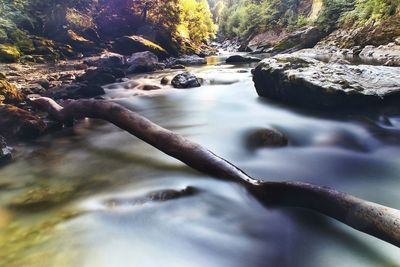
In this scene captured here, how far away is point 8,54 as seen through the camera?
1363 centimetres

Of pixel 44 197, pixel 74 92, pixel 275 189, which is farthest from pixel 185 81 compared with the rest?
pixel 275 189

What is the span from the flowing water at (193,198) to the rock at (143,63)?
10000 mm

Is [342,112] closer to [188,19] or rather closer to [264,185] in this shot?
[264,185]

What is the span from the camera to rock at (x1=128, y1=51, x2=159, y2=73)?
50.5 ft

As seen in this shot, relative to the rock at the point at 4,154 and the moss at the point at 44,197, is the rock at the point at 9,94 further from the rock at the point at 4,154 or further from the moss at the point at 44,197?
the moss at the point at 44,197

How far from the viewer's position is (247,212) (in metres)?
2.79

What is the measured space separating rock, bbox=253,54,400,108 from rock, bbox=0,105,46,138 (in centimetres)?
480

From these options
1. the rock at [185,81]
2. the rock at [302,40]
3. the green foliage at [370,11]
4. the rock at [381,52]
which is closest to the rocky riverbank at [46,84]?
the rock at [185,81]

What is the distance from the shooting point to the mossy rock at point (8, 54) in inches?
527

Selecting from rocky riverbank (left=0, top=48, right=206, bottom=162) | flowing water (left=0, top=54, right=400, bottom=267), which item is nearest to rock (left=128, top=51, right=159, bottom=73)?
rocky riverbank (left=0, top=48, right=206, bottom=162)

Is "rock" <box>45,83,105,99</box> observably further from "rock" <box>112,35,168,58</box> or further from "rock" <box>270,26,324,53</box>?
"rock" <box>270,26,324,53</box>

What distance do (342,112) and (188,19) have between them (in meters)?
28.9

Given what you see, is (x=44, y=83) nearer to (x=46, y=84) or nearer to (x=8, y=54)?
(x=46, y=84)

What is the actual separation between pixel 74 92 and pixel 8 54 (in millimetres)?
7547
